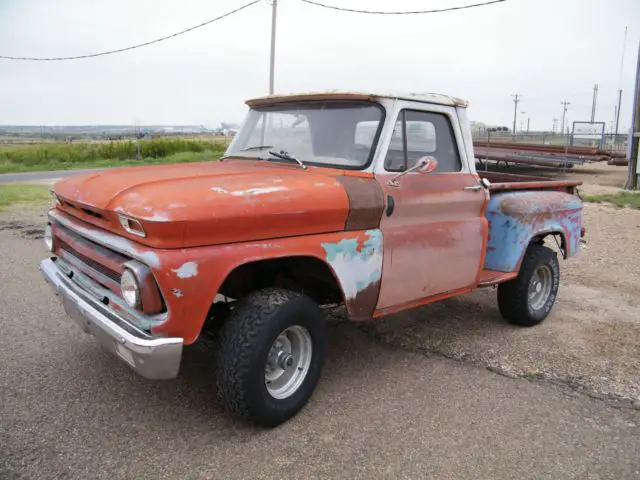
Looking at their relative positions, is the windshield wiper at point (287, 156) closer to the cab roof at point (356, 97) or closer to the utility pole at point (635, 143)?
the cab roof at point (356, 97)

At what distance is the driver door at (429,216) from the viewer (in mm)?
3713

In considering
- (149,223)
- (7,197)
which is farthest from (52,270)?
(7,197)

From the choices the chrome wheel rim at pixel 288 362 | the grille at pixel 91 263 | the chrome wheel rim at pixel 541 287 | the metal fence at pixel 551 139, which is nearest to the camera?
the grille at pixel 91 263

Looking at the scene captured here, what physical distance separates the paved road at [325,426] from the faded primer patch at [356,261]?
2.49 ft

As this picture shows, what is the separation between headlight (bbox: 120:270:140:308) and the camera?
2.76 m

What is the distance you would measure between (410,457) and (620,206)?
1135cm

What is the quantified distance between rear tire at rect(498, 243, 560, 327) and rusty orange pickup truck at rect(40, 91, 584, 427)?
3 cm

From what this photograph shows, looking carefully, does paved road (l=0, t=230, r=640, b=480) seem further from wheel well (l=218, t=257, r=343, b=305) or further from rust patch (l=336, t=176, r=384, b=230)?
rust patch (l=336, t=176, r=384, b=230)

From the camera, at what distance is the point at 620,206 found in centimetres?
1236

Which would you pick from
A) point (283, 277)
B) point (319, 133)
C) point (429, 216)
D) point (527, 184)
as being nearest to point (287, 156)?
point (319, 133)

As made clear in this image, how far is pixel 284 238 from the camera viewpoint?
313cm

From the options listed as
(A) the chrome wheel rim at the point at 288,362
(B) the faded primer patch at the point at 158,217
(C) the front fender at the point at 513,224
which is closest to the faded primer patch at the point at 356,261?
(A) the chrome wheel rim at the point at 288,362

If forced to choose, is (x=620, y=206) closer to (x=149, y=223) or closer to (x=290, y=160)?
(x=290, y=160)

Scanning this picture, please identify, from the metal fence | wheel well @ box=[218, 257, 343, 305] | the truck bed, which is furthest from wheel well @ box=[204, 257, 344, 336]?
the metal fence
